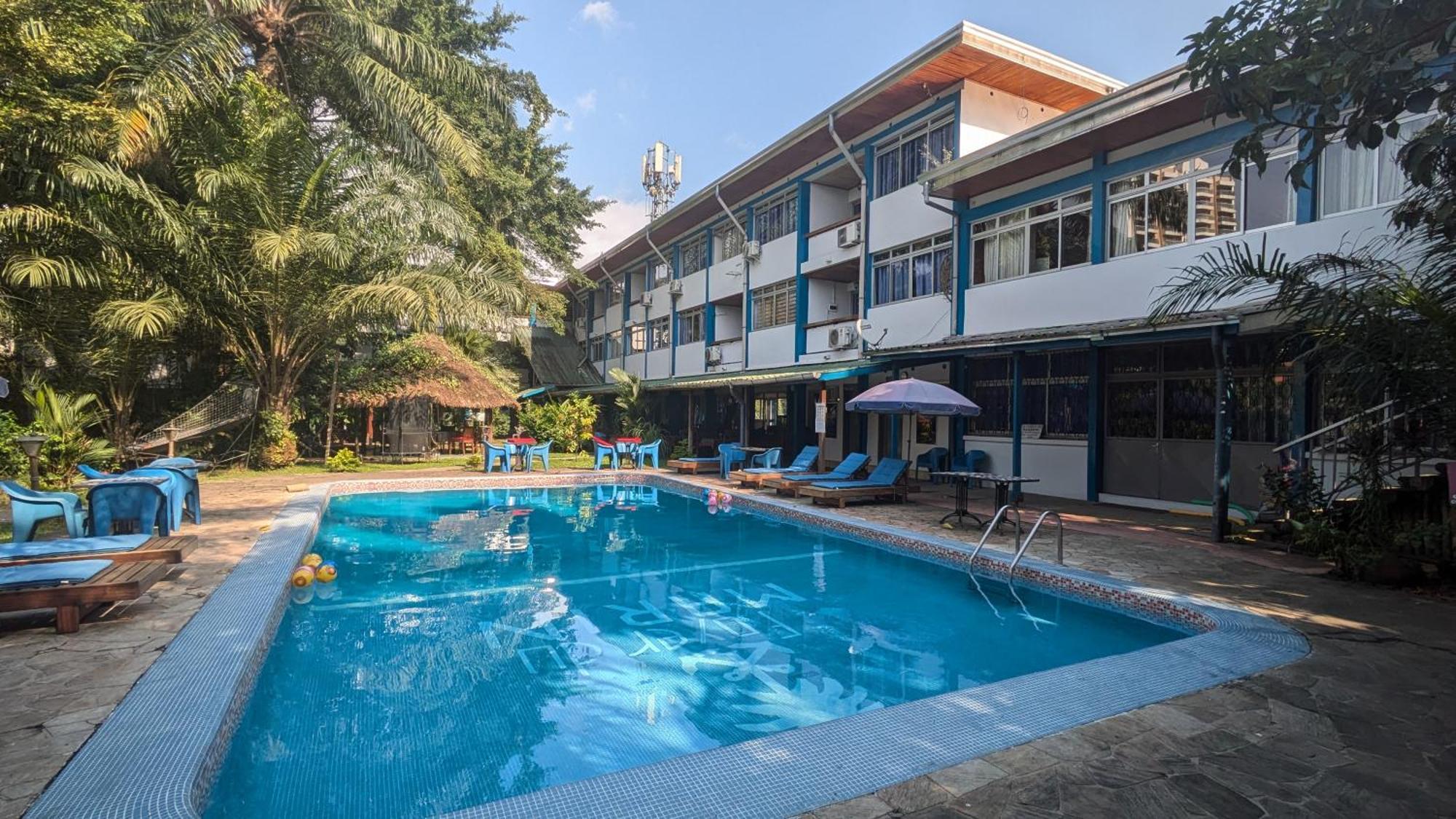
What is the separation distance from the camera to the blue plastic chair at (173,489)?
25.8ft

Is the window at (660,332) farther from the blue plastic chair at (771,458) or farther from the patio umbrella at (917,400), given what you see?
the patio umbrella at (917,400)

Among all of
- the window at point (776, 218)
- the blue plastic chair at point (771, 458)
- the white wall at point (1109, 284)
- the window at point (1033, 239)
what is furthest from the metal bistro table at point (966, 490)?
the window at point (776, 218)

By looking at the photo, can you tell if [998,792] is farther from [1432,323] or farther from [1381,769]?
[1432,323]

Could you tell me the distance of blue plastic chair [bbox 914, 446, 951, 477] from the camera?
15.4m

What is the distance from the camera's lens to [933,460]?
51.4 feet

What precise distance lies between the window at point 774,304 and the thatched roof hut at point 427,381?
8.04m

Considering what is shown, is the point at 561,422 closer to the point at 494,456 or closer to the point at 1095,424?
the point at 494,456

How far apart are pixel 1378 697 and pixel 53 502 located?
9951mm

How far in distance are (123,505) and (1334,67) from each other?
10300 mm

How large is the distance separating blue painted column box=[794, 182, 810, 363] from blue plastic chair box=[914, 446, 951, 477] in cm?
455

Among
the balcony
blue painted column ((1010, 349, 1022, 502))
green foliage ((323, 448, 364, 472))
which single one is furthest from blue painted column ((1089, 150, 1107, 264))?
green foliage ((323, 448, 364, 472))

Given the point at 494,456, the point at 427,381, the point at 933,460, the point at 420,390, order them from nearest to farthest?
the point at 933,460, the point at 494,456, the point at 420,390, the point at 427,381

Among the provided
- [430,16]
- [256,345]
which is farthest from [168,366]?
[430,16]

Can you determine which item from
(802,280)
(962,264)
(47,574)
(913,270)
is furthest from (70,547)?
(802,280)
